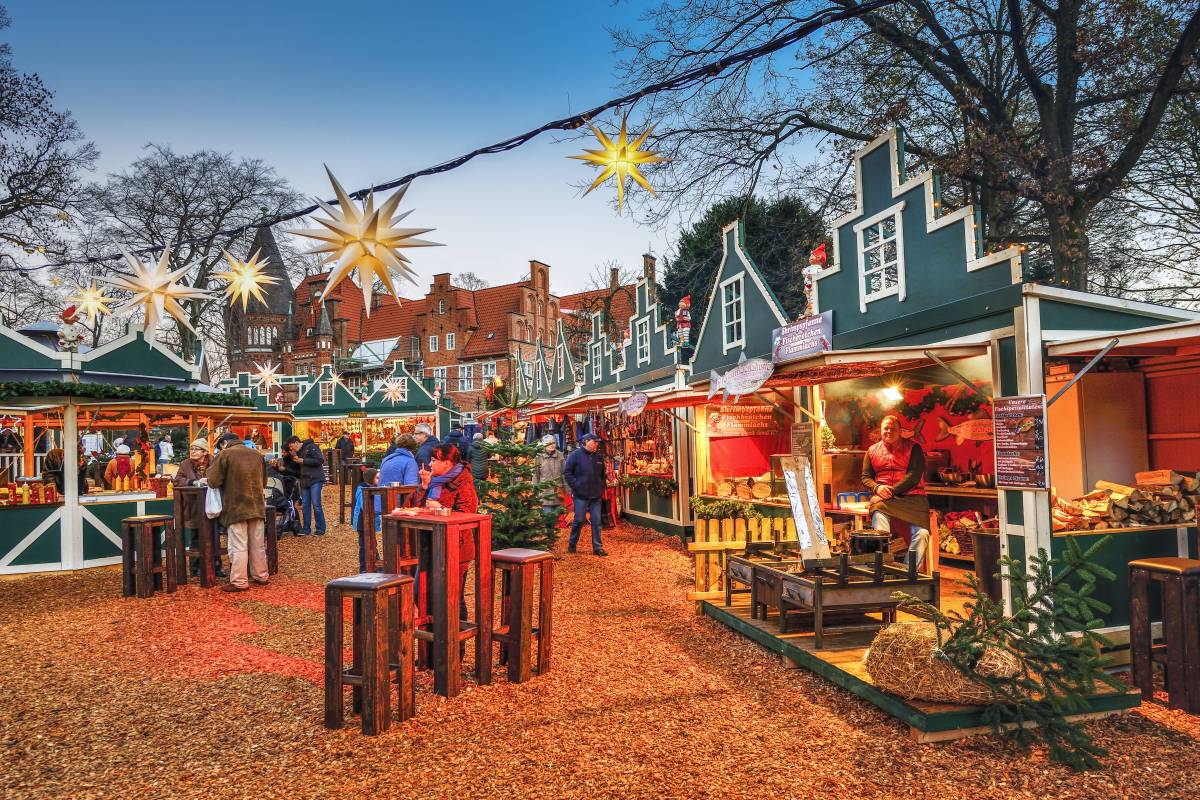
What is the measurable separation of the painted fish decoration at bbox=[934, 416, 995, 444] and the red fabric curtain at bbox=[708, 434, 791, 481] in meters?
2.87

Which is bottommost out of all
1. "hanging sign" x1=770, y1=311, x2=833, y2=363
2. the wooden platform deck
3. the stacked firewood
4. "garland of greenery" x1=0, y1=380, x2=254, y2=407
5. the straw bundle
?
the wooden platform deck

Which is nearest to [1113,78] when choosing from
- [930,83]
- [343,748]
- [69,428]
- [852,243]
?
Result: [930,83]

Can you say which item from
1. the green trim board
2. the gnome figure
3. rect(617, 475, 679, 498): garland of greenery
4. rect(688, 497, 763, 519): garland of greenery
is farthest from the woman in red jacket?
the gnome figure

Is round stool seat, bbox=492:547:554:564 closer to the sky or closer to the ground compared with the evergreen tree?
closer to the ground

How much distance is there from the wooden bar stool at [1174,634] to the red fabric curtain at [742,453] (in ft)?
24.6

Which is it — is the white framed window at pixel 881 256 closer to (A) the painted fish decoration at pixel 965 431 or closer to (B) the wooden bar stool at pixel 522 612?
(A) the painted fish decoration at pixel 965 431

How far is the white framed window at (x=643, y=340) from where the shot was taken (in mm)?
17422

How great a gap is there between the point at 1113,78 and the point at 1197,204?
4.51 meters

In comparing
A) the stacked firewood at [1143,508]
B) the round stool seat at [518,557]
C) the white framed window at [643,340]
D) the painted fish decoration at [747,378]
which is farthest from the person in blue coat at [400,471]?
the white framed window at [643,340]

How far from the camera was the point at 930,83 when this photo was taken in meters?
14.5

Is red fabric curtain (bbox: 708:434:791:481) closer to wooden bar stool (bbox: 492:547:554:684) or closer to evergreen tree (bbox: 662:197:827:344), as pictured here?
evergreen tree (bbox: 662:197:827:344)

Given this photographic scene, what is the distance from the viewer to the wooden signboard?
6020 mm

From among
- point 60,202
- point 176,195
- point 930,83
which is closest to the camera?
point 930,83

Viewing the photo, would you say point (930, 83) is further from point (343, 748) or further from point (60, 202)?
point (60, 202)
